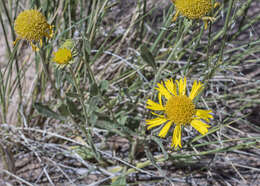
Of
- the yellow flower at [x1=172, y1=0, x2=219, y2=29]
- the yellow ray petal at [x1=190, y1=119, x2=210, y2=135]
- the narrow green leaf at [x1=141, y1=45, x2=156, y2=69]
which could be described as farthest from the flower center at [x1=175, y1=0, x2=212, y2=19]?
the yellow ray petal at [x1=190, y1=119, x2=210, y2=135]

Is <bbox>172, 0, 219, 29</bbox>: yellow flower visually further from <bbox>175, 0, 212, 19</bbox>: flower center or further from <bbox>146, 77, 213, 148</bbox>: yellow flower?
<bbox>146, 77, 213, 148</bbox>: yellow flower

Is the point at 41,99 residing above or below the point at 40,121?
above

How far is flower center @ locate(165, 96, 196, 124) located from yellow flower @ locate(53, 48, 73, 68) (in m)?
0.37

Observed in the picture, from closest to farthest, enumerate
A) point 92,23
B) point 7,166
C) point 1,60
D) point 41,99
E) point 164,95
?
point 164,95, point 92,23, point 7,166, point 41,99, point 1,60

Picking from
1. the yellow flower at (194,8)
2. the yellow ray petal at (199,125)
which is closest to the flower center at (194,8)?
the yellow flower at (194,8)

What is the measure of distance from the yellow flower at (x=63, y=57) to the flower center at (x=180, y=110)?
371 mm

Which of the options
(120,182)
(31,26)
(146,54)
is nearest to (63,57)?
(31,26)

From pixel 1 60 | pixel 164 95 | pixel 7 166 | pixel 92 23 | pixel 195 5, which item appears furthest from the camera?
pixel 1 60

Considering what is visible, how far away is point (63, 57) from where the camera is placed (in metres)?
0.79

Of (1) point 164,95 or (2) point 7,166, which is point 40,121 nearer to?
(2) point 7,166

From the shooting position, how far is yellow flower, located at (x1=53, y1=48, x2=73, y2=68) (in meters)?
0.79

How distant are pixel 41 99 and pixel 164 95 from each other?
731 millimetres

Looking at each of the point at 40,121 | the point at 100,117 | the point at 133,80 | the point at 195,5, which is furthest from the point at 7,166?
the point at 195,5

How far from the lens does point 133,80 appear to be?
1419 millimetres
